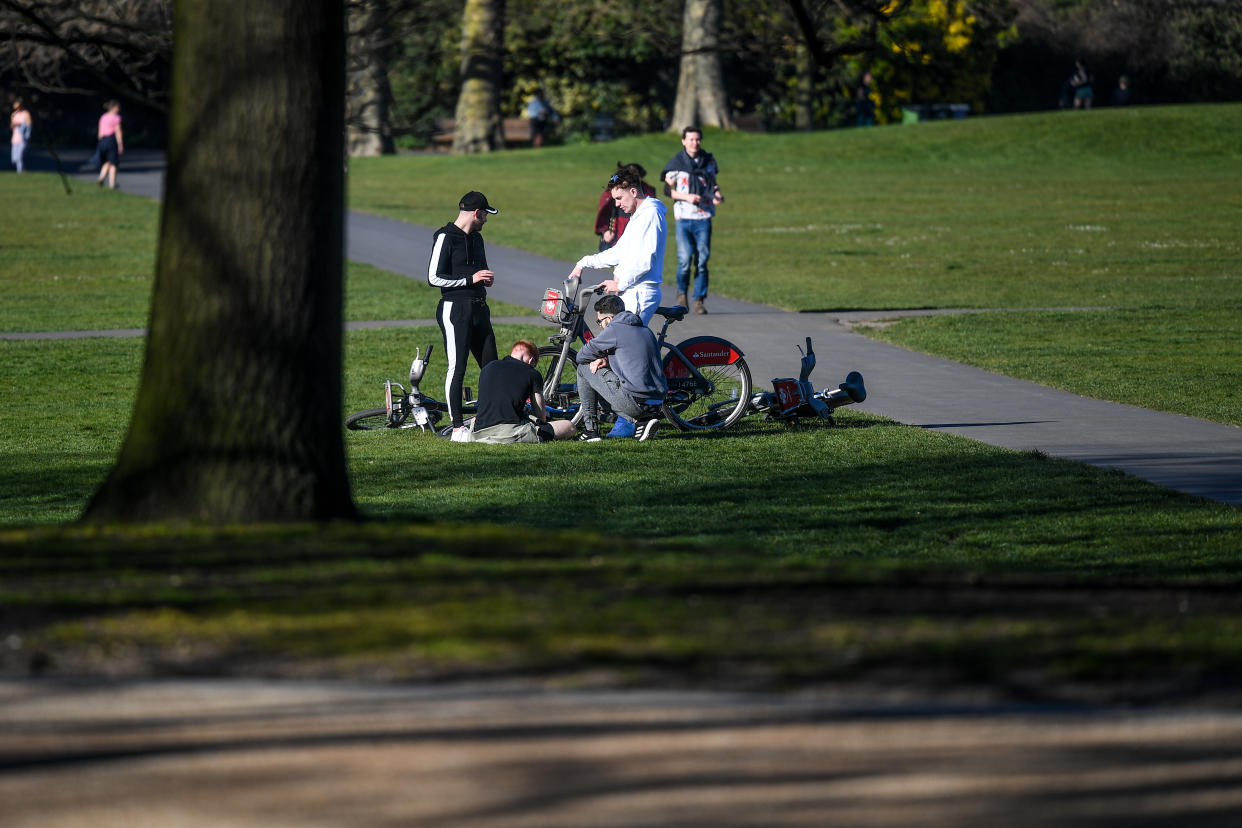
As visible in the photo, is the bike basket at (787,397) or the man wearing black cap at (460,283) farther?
the bike basket at (787,397)

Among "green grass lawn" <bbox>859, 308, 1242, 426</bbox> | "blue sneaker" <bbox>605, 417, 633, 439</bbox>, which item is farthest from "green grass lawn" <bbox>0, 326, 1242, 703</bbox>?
"green grass lawn" <bbox>859, 308, 1242, 426</bbox>

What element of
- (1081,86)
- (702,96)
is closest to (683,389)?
(702,96)

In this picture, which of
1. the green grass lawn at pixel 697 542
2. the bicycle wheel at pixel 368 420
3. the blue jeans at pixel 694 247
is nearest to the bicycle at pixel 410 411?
the bicycle wheel at pixel 368 420

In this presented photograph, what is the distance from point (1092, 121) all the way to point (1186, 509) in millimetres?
45320

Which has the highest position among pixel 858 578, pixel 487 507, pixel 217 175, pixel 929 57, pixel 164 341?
pixel 929 57

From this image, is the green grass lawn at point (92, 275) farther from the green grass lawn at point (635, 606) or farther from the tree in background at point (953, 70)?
the tree in background at point (953, 70)

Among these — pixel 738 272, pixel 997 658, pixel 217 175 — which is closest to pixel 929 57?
pixel 217 175

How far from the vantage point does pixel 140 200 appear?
38.4 m

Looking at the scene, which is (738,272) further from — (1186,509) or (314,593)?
(314,593)

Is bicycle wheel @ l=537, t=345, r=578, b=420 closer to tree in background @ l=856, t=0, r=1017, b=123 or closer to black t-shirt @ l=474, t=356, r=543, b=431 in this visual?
black t-shirt @ l=474, t=356, r=543, b=431

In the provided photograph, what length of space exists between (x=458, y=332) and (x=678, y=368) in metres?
1.64

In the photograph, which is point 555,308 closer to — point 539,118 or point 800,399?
point 800,399

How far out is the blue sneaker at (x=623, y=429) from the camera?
12617 millimetres

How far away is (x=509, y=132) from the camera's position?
6644 cm
